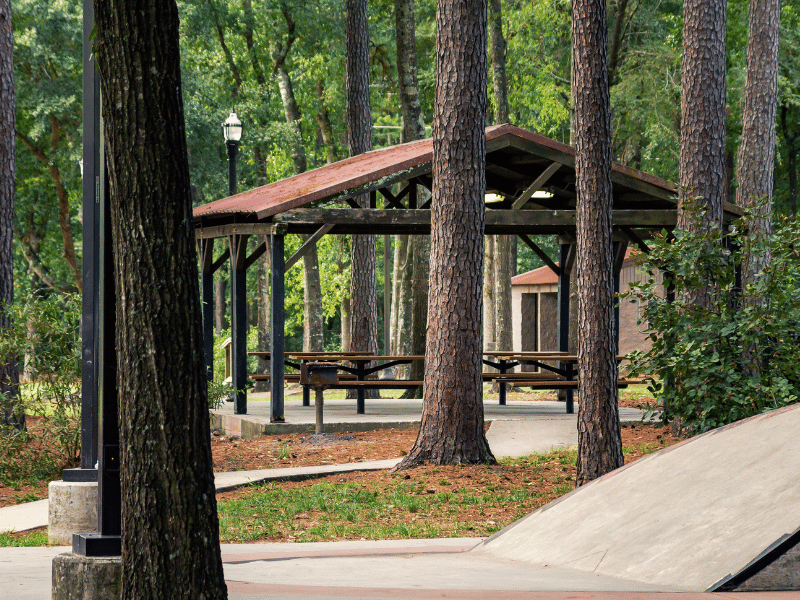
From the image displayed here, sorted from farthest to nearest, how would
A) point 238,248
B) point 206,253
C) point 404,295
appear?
point 404,295
point 206,253
point 238,248

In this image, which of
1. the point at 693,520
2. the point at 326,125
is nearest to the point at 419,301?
the point at 693,520

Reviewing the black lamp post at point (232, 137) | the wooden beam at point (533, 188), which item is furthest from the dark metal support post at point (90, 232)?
the black lamp post at point (232, 137)

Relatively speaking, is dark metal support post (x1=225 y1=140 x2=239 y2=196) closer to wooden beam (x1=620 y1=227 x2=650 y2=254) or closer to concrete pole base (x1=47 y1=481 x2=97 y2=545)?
wooden beam (x1=620 y1=227 x2=650 y2=254)

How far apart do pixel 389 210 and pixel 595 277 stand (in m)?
5.37

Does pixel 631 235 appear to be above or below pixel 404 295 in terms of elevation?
above

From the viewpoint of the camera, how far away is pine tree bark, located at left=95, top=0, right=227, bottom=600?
12.4 ft

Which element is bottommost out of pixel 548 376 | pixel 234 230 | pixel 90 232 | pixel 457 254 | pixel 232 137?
pixel 548 376

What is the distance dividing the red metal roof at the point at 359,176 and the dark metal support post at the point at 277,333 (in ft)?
2.23

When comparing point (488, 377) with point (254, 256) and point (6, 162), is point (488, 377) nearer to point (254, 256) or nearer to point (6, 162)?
point (254, 256)

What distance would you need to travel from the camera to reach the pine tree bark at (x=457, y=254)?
1095 cm

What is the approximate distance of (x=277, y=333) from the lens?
47.0 ft

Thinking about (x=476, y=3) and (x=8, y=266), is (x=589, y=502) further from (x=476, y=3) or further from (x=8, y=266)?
(x=8, y=266)

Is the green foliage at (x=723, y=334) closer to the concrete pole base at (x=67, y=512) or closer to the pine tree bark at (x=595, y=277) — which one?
the pine tree bark at (x=595, y=277)

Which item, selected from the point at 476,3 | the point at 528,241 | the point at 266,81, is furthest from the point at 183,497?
the point at 266,81
